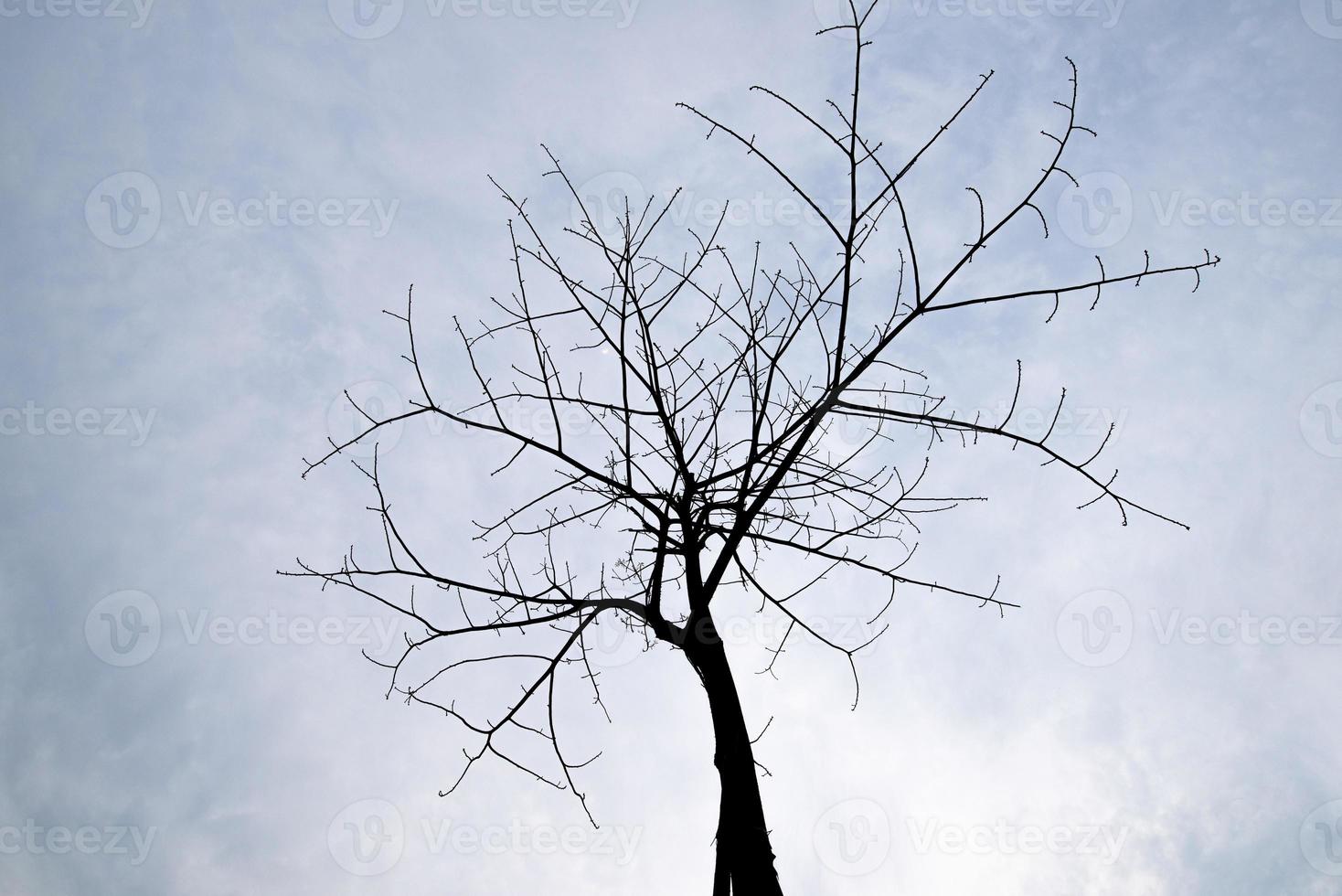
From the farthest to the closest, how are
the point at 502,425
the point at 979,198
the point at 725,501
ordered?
1. the point at 725,501
2. the point at 502,425
3. the point at 979,198

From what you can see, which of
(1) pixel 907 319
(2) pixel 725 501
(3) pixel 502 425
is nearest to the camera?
(1) pixel 907 319

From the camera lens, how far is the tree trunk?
9.66ft

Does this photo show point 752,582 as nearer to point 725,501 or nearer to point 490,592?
point 725,501

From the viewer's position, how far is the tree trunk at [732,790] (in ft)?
9.66

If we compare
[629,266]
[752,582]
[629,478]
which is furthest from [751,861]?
[629,266]

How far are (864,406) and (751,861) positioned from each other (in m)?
1.72

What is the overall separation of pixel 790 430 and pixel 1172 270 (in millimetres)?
1469

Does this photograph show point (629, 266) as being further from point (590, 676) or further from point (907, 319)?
point (590, 676)

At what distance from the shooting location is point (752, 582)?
12.6 ft

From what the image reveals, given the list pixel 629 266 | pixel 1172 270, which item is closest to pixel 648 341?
pixel 629 266

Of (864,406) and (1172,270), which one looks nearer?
(1172,270)

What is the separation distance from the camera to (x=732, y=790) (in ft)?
10.0

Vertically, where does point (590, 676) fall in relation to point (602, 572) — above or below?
below

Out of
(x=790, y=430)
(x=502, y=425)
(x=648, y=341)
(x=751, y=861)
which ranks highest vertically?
(x=648, y=341)
